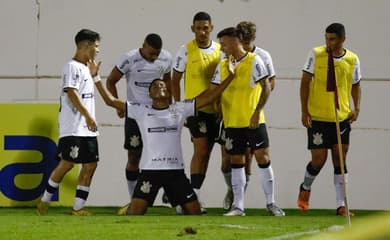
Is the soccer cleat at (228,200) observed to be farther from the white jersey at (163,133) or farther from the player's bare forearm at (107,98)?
the player's bare forearm at (107,98)

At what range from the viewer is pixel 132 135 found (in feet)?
31.6

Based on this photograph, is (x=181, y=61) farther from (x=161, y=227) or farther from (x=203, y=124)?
(x=161, y=227)

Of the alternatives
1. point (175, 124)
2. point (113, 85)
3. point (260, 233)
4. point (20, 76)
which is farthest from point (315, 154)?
point (20, 76)

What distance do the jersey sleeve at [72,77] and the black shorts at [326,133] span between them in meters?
2.33

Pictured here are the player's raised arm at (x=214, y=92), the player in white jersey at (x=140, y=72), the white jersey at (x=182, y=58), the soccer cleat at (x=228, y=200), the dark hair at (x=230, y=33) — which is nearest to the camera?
the player's raised arm at (x=214, y=92)

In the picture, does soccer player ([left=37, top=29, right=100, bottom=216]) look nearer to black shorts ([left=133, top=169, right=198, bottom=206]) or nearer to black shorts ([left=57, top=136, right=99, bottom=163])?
black shorts ([left=57, top=136, right=99, bottom=163])

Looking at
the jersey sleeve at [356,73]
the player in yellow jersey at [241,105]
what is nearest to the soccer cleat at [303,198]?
the player in yellow jersey at [241,105]

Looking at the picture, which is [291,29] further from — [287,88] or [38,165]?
[38,165]

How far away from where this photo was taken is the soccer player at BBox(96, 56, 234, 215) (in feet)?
28.1

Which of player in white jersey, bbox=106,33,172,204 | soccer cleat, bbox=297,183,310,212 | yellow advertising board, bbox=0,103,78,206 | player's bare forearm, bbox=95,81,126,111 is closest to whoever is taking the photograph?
player's bare forearm, bbox=95,81,126,111

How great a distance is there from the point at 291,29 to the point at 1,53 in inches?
134

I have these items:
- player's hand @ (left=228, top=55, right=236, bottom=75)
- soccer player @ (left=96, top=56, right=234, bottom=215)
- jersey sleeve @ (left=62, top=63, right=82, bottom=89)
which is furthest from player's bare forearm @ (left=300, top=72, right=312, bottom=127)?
jersey sleeve @ (left=62, top=63, right=82, bottom=89)

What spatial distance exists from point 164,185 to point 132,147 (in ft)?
3.91

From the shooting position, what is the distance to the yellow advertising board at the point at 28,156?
10.7m
